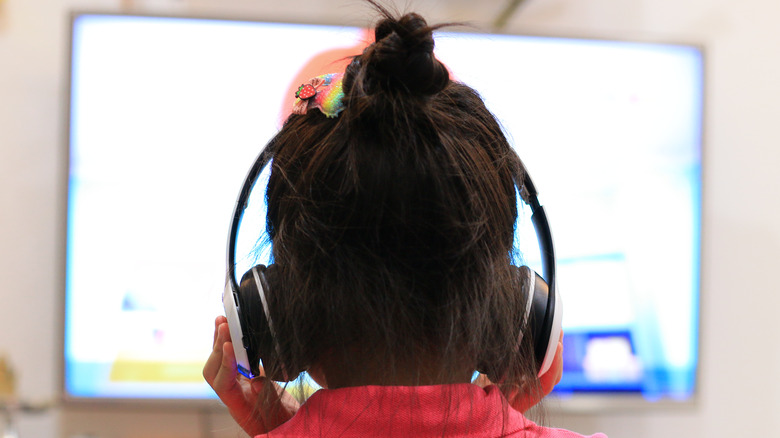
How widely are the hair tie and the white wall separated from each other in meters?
0.75

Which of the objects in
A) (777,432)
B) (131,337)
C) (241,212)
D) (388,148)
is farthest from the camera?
(777,432)

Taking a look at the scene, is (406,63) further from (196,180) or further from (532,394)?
(196,180)

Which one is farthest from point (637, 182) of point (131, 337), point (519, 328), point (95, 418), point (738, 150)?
point (95, 418)

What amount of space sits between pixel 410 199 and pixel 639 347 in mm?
951

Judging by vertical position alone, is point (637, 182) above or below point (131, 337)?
above

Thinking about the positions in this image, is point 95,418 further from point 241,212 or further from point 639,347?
point 639,347

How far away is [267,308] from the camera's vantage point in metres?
0.52

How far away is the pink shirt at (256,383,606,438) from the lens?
1.51 ft

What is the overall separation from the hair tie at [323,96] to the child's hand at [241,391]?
0.71 ft

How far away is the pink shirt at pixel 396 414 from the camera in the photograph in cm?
46

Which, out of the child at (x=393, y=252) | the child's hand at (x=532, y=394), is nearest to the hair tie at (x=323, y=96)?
the child at (x=393, y=252)

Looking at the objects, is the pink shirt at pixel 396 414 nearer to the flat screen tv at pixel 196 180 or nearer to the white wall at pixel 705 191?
the flat screen tv at pixel 196 180

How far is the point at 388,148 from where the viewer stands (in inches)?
18.5

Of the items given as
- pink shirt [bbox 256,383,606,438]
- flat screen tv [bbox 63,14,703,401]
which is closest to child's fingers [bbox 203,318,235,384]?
pink shirt [bbox 256,383,606,438]
